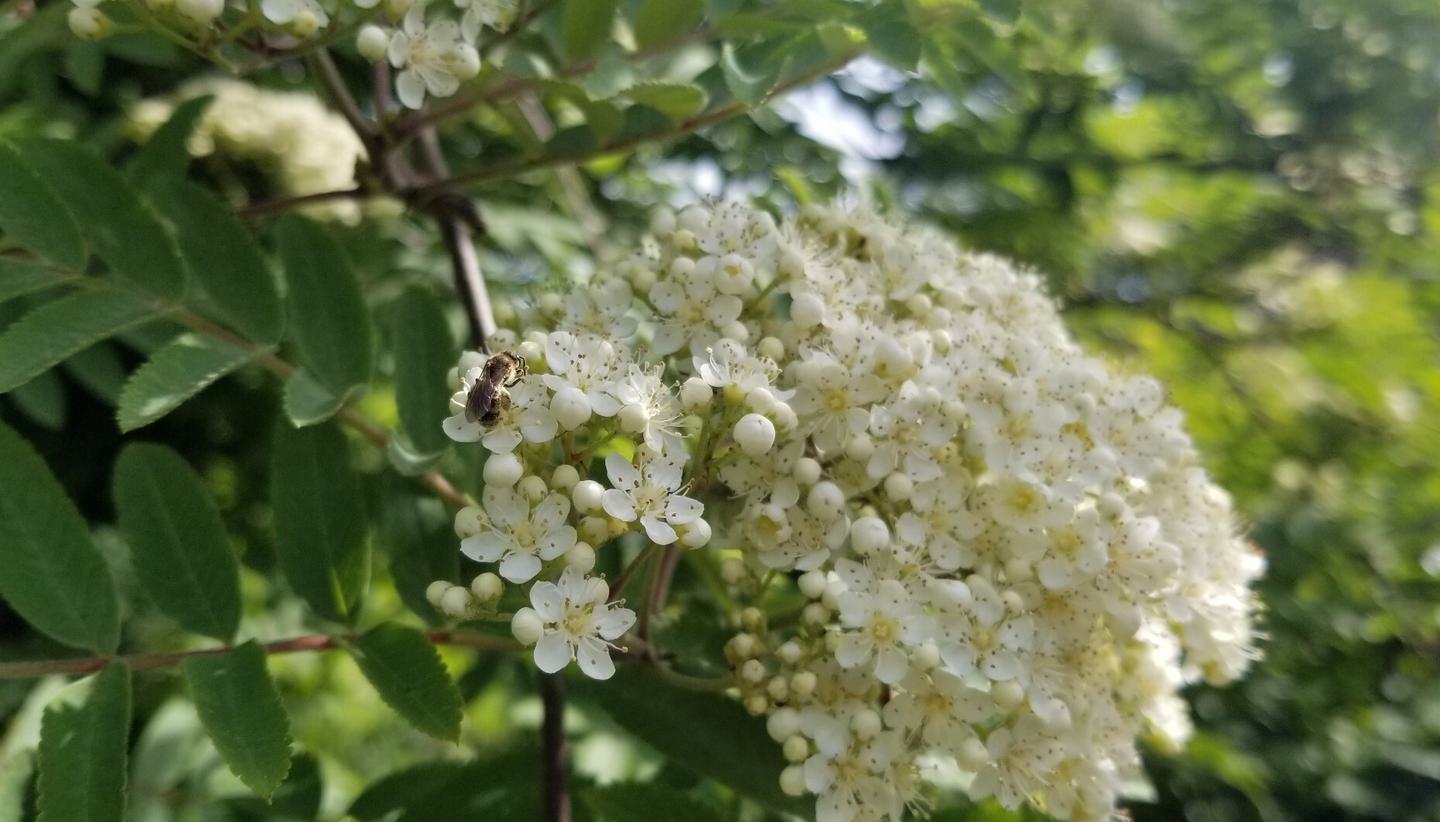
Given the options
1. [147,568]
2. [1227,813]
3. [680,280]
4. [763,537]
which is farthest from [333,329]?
[1227,813]

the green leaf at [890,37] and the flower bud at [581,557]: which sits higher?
Answer: the green leaf at [890,37]

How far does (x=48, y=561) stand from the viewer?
140 centimetres

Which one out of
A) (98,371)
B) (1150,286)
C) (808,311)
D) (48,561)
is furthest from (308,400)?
(1150,286)

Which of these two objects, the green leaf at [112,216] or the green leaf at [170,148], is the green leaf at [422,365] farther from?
the green leaf at [170,148]

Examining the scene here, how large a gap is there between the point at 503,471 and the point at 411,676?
0.33 m

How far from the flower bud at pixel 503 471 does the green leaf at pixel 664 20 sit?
0.88 m

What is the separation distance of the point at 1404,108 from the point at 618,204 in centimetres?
281

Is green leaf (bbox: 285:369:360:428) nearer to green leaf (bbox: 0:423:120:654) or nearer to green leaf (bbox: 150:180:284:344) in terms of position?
green leaf (bbox: 150:180:284:344)

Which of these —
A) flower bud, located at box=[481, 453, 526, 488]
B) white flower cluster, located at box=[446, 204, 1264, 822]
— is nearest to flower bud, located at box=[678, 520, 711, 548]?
white flower cluster, located at box=[446, 204, 1264, 822]

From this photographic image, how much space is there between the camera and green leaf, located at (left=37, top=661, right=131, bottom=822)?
119 centimetres

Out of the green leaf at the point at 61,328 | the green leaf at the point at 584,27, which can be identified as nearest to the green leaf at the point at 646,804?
the green leaf at the point at 61,328

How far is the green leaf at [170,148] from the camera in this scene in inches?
74.9

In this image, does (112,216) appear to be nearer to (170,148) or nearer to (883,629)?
(170,148)

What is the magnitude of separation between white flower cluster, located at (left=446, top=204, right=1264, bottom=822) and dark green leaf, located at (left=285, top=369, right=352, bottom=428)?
0.85 ft
